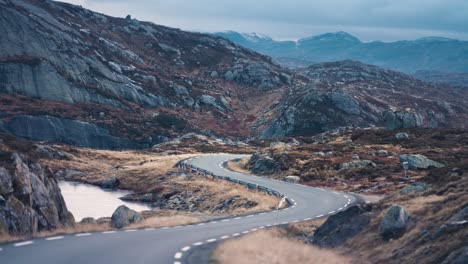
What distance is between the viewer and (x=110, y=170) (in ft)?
230

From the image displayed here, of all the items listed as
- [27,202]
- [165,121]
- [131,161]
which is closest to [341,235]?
[27,202]

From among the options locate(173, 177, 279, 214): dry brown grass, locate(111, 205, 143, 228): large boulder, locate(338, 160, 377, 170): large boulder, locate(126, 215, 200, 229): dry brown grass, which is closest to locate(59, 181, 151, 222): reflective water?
locate(173, 177, 279, 214): dry brown grass

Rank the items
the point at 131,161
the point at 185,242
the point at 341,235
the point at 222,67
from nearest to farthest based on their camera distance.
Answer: the point at 185,242
the point at 341,235
the point at 131,161
the point at 222,67

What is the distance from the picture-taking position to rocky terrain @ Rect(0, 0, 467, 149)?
101688 mm

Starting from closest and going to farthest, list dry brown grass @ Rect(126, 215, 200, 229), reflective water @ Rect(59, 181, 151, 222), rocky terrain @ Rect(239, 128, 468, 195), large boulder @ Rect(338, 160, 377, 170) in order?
dry brown grass @ Rect(126, 215, 200, 229) → reflective water @ Rect(59, 181, 151, 222) → rocky terrain @ Rect(239, 128, 468, 195) → large boulder @ Rect(338, 160, 377, 170)

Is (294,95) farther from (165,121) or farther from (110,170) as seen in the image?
(110,170)

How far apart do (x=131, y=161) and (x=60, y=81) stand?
46.5 m

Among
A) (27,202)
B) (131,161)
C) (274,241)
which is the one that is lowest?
(131,161)

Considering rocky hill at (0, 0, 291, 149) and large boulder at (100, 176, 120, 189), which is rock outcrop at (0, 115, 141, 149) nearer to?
rocky hill at (0, 0, 291, 149)

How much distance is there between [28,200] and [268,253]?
33.1 feet

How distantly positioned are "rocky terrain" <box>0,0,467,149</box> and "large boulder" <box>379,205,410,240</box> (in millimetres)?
84469

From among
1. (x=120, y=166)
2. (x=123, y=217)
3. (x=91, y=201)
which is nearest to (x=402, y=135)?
(x=120, y=166)

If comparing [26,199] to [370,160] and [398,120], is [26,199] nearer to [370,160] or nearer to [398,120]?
[370,160]

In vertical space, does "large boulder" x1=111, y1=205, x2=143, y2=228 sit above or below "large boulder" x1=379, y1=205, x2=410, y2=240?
below
